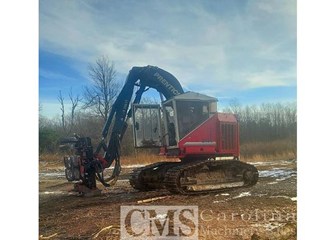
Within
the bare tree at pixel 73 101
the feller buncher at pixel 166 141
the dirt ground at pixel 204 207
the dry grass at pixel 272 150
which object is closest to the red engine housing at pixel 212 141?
the feller buncher at pixel 166 141

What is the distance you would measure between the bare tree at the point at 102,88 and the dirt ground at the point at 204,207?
19.0 inches

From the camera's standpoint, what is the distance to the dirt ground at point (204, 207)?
3291 millimetres

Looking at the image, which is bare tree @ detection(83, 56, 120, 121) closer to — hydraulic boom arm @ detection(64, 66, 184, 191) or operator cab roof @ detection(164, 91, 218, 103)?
hydraulic boom arm @ detection(64, 66, 184, 191)

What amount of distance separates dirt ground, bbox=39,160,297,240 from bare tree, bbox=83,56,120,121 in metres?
0.48

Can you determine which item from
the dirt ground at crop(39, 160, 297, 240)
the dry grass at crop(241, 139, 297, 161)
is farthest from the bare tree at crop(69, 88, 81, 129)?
the dry grass at crop(241, 139, 297, 161)

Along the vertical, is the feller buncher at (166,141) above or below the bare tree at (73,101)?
below

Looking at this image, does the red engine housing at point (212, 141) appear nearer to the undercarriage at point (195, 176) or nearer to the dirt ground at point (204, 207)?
the undercarriage at point (195, 176)

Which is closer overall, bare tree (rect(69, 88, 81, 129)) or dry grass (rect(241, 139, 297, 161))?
dry grass (rect(241, 139, 297, 161))

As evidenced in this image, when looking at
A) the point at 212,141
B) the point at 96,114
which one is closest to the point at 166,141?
the point at 212,141

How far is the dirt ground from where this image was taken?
3291mm

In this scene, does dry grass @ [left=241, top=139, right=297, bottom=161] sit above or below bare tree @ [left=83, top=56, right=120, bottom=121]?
below
